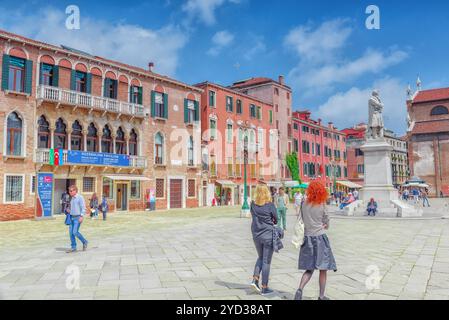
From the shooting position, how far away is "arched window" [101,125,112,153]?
86.4ft

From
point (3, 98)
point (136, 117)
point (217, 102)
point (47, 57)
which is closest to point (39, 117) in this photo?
point (3, 98)

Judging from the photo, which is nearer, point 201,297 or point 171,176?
point 201,297

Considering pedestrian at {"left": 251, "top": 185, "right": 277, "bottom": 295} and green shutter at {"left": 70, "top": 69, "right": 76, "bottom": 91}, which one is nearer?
pedestrian at {"left": 251, "top": 185, "right": 277, "bottom": 295}

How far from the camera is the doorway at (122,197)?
27031 mm

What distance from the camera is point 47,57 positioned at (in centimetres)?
2289

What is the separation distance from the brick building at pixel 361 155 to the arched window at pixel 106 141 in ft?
147

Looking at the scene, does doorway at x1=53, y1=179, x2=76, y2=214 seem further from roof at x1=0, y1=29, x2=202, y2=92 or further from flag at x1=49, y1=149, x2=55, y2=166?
roof at x1=0, y1=29, x2=202, y2=92

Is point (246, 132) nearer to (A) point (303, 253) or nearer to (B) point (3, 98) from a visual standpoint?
(B) point (3, 98)

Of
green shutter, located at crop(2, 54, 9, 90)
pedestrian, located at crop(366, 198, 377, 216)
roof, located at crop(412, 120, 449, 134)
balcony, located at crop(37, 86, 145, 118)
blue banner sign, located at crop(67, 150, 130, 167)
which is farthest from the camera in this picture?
roof, located at crop(412, 120, 449, 134)

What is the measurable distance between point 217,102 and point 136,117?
10.7m

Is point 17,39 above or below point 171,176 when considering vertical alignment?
above

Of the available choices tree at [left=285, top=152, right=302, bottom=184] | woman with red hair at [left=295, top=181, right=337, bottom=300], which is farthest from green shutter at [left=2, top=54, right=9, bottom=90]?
tree at [left=285, top=152, right=302, bottom=184]

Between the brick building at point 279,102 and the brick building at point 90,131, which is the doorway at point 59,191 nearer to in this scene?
the brick building at point 90,131

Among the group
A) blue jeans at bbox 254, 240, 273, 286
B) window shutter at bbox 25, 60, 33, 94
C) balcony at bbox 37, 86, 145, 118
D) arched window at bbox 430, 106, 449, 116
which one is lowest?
blue jeans at bbox 254, 240, 273, 286
